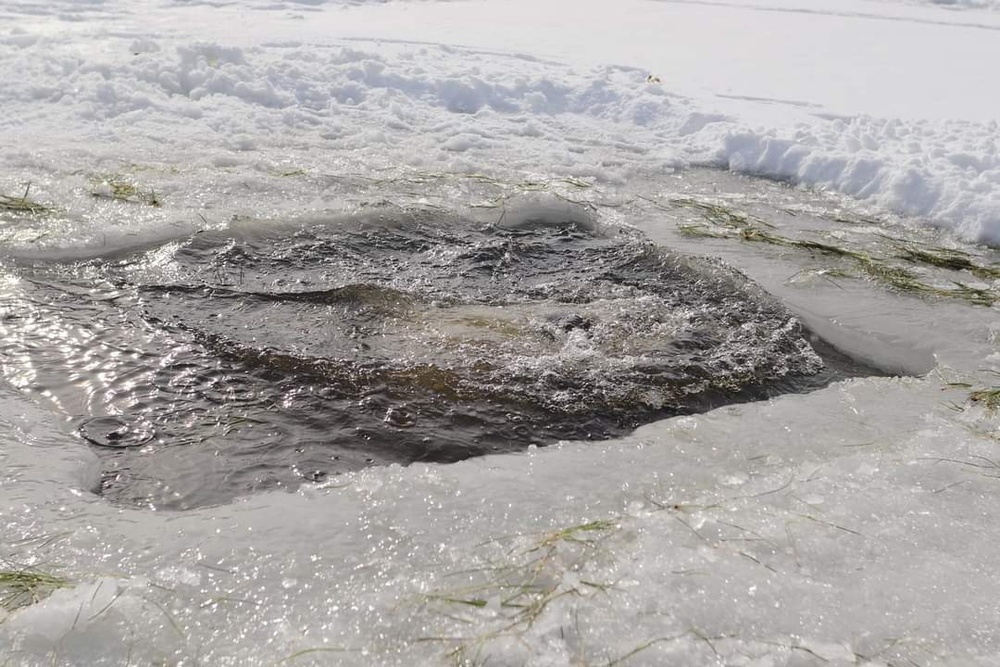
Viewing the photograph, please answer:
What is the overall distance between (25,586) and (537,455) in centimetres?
173

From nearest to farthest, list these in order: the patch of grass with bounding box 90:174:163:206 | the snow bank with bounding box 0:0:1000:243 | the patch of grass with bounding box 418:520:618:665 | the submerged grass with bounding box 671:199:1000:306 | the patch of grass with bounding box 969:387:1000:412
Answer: the patch of grass with bounding box 418:520:618:665, the patch of grass with bounding box 969:387:1000:412, the submerged grass with bounding box 671:199:1000:306, the patch of grass with bounding box 90:174:163:206, the snow bank with bounding box 0:0:1000:243

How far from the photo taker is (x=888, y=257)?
4961 millimetres

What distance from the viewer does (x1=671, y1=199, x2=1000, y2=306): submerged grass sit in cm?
452

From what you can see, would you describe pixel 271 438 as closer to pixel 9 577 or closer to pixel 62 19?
pixel 9 577

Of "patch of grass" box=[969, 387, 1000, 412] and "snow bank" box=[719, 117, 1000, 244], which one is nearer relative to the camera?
"patch of grass" box=[969, 387, 1000, 412]

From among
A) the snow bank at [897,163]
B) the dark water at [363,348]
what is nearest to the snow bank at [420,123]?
the snow bank at [897,163]

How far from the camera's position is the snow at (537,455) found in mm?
2020

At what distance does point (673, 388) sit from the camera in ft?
11.4

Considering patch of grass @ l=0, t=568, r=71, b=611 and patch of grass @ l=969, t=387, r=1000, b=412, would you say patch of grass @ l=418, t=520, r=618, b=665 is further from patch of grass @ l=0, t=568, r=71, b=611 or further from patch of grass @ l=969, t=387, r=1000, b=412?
patch of grass @ l=969, t=387, r=1000, b=412

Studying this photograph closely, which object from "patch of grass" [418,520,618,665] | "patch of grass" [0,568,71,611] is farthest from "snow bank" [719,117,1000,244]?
"patch of grass" [0,568,71,611]

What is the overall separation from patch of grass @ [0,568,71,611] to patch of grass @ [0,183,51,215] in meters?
3.29

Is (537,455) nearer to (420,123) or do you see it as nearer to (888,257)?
(888,257)

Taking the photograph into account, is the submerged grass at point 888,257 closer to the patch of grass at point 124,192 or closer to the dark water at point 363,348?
the dark water at point 363,348

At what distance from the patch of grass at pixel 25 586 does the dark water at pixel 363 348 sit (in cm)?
50
